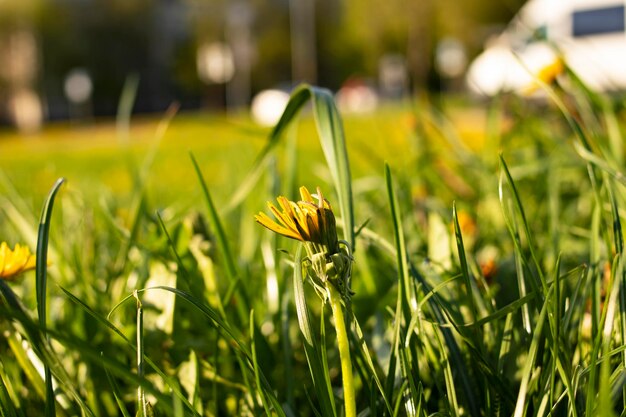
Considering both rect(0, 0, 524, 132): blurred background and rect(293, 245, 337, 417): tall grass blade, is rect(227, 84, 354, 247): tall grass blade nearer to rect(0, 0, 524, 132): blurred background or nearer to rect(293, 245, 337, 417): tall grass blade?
rect(293, 245, 337, 417): tall grass blade

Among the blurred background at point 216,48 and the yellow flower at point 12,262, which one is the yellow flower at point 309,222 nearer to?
the yellow flower at point 12,262

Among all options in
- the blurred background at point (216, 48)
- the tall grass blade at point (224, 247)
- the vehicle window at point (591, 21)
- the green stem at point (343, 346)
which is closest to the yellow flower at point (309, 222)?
the green stem at point (343, 346)

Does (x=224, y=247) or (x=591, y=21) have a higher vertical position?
(x=224, y=247)

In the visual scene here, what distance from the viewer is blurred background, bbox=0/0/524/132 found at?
18297 mm

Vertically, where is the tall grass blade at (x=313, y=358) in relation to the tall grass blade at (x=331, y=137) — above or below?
below

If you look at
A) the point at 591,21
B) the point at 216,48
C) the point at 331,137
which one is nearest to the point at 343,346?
the point at 331,137

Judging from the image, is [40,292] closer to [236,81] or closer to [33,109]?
[33,109]

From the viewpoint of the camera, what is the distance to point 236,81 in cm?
2347

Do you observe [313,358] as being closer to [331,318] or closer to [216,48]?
[331,318]

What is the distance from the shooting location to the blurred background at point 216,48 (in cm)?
1830

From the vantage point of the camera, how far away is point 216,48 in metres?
18.7

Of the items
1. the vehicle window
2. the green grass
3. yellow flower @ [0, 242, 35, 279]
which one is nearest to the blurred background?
the vehicle window

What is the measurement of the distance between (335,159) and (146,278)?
6.8 inches

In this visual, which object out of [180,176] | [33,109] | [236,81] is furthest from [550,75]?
[236,81]
